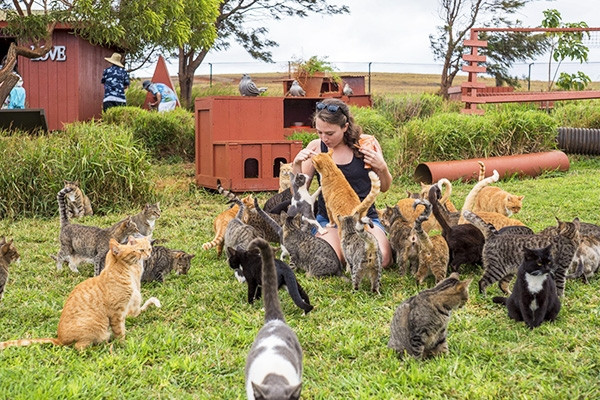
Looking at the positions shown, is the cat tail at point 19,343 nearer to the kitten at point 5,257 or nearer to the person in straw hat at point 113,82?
the kitten at point 5,257

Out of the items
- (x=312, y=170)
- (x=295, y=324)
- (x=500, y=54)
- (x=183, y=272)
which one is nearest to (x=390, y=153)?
(x=312, y=170)

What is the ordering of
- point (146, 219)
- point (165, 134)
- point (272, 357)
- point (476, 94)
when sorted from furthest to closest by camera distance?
point (476, 94)
point (165, 134)
point (146, 219)
point (272, 357)

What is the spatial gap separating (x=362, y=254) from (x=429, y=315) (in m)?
1.47

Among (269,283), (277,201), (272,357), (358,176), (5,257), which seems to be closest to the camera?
(272,357)

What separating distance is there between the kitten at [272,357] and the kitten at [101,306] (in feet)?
5.08

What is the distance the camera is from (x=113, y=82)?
57.1 feet

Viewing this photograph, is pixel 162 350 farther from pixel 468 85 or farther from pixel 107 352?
pixel 468 85

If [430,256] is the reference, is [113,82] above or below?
above

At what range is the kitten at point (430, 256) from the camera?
539 centimetres

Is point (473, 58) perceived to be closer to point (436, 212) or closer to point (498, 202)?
point (498, 202)

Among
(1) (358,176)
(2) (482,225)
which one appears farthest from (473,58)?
(2) (482,225)

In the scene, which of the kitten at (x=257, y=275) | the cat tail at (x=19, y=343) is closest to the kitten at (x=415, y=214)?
the kitten at (x=257, y=275)

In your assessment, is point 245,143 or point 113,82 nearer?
point 245,143

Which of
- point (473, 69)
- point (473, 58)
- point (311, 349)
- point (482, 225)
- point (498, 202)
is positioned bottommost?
point (311, 349)
